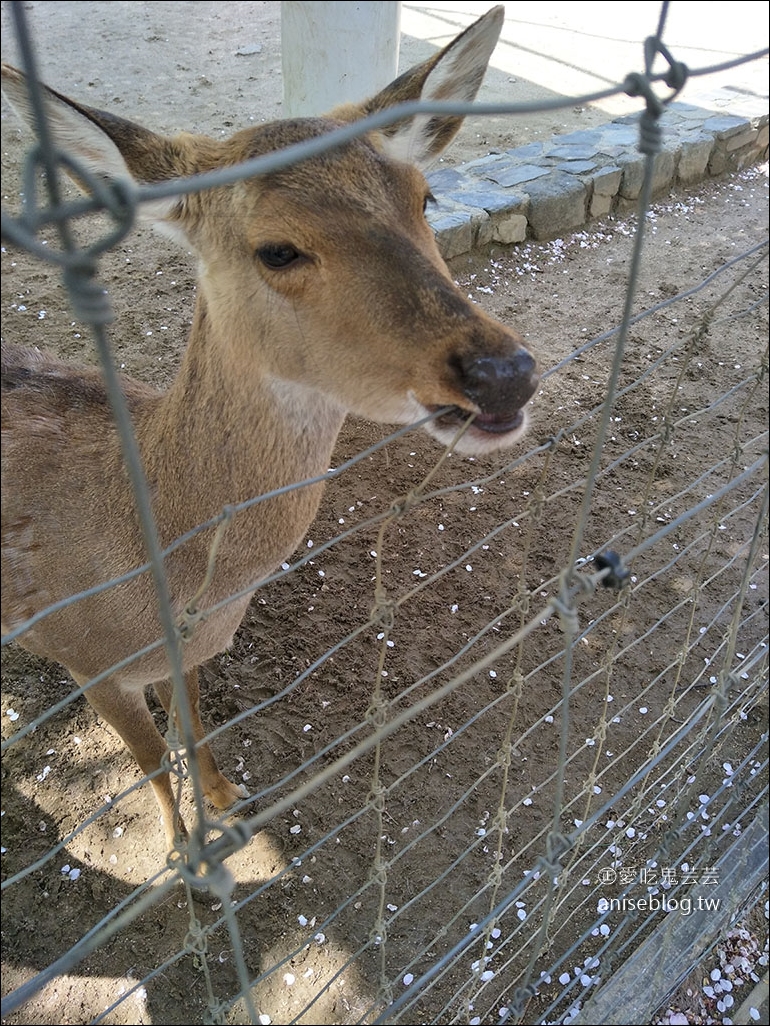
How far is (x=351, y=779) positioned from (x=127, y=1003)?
909mm

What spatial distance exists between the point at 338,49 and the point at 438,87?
2738 mm

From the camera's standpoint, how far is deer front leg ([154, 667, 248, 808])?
2.60 meters

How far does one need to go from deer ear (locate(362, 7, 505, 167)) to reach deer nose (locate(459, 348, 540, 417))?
72cm

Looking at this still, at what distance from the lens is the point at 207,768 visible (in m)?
2.64

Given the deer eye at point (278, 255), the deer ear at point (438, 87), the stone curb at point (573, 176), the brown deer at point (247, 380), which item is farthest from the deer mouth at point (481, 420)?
the stone curb at point (573, 176)

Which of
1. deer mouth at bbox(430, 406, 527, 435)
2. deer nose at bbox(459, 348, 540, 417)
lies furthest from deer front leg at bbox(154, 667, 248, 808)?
deer nose at bbox(459, 348, 540, 417)

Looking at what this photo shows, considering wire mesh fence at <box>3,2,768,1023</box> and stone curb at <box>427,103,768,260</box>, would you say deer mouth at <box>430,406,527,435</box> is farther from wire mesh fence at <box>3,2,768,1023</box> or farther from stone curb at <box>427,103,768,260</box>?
stone curb at <box>427,103,768,260</box>

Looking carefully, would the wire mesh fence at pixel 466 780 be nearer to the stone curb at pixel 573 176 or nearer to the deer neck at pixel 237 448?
the deer neck at pixel 237 448

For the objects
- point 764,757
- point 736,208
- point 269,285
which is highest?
point 269,285

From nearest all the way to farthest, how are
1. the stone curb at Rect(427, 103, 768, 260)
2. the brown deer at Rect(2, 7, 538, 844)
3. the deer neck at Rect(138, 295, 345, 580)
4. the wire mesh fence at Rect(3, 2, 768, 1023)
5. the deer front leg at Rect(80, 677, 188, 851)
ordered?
the brown deer at Rect(2, 7, 538, 844) → the deer neck at Rect(138, 295, 345, 580) → the wire mesh fence at Rect(3, 2, 768, 1023) → the deer front leg at Rect(80, 677, 188, 851) → the stone curb at Rect(427, 103, 768, 260)

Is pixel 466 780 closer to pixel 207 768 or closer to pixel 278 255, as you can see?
pixel 207 768

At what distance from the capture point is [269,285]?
5.90ft

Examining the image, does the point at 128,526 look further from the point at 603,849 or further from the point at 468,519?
the point at 468,519

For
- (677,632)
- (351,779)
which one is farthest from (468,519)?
(351,779)
